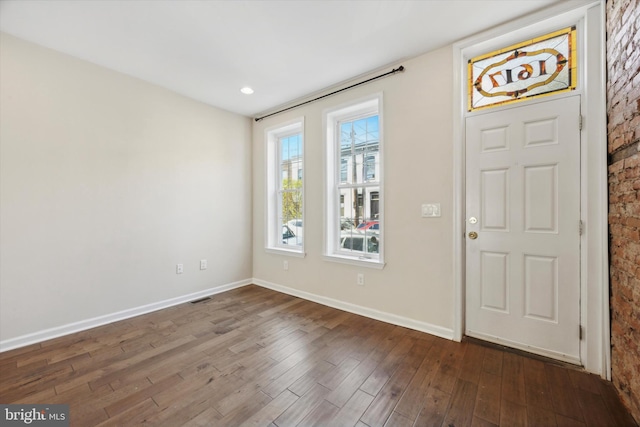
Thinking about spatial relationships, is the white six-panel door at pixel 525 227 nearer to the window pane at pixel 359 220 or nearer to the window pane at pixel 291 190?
the window pane at pixel 359 220

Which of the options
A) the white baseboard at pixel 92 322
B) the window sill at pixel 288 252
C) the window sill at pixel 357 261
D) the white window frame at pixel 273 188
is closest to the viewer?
the white baseboard at pixel 92 322

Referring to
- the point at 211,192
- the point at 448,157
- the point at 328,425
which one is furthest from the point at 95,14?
the point at 328,425

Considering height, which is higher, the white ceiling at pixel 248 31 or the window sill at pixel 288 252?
the white ceiling at pixel 248 31

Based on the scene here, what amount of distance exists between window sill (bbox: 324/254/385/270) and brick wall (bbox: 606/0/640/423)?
1.64 m

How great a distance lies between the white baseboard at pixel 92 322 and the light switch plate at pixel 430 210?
2932 mm

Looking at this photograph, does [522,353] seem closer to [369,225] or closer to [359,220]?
[369,225]

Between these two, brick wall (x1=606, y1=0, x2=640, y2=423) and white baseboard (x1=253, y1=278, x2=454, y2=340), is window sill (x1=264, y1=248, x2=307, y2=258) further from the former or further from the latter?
brick wall (x1=606, y1=0, x2=640, y2=423)

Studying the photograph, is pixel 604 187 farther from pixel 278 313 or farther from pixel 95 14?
pixel 95 14

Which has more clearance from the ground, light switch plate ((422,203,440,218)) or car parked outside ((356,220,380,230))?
light switch plate ((422,203,440,218))

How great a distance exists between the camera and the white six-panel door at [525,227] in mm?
1896

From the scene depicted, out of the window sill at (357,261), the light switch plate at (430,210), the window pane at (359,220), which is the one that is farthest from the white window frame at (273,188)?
the light switch plate at (430,210)

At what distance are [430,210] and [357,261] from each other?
0.96 metres

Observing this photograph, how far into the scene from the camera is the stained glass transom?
6.41ft

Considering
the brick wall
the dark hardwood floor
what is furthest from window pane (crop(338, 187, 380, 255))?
the brick wall
